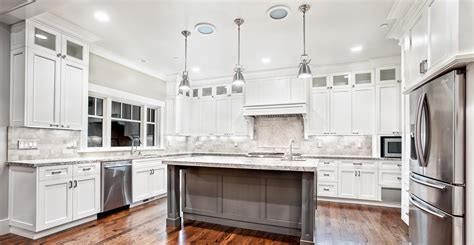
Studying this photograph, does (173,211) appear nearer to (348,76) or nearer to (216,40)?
(216,40)

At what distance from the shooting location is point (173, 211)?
11.6 feet

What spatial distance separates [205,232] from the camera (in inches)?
130

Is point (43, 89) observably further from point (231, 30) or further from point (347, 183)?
point (347, 183)

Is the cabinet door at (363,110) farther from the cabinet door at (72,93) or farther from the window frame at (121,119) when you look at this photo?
the cabinet door at (72,93)

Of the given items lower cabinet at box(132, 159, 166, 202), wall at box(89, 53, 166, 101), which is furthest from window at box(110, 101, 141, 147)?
lower cabinet at box(132, 159, 166, 202)

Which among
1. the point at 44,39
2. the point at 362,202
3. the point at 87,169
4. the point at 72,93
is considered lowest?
the point at 362,202

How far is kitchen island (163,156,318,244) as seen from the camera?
2.84 m

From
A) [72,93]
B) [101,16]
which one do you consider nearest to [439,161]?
[101,16]

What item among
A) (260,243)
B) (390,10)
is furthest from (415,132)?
(260,243)

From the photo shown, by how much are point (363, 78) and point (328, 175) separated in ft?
6.77

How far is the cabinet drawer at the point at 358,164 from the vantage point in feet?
15.7

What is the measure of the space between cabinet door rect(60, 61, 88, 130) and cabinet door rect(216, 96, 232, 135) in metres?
3.09

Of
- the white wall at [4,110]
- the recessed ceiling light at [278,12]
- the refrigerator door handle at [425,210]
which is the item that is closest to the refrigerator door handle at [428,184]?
the refrigerator door handle at [425,210]

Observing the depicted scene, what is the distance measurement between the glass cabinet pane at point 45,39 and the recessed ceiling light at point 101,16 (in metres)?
0.74
